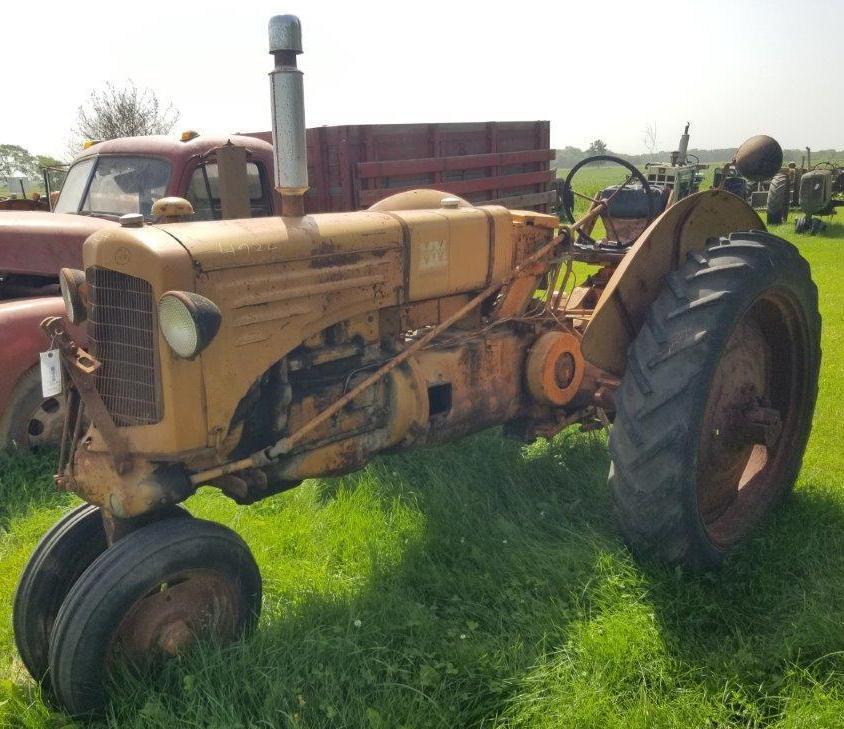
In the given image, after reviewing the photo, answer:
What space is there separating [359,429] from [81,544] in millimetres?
1131

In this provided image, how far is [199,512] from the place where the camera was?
407cm

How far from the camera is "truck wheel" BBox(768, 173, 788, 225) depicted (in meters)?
16.2

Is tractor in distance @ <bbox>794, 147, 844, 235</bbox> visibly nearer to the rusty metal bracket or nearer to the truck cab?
the truck cab

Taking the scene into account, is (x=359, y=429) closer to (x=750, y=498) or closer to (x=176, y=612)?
(x=176, y=612)

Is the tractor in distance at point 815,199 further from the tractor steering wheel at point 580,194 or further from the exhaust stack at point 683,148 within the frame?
the tractor steering wheel at point 580,194

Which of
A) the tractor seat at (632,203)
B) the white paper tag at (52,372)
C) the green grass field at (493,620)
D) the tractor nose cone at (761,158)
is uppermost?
the tractor nose cone at (761,158)

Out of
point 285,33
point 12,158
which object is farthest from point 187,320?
point 12,158

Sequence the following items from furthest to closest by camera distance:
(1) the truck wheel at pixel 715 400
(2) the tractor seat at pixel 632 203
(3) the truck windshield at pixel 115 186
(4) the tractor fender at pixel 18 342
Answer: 1. (3) the truck windshield at pixel 115 186
2. (2) the tractor seat at pixel 632 203
3. (4) the tractor fender at pixel 18 342
4. (1) the truck wheel at pixel 715 400

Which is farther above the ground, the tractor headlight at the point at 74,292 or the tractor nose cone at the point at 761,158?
the tractor nose cone at the point at 761,158

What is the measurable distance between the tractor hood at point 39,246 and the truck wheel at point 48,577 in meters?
2.83

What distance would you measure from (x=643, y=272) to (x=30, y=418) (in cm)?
371

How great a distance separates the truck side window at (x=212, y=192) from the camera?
17.4ft

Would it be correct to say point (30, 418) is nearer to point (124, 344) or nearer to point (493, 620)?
point (124, 344)

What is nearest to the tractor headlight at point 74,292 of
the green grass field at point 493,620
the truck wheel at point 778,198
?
the green grass field at point 493,620
